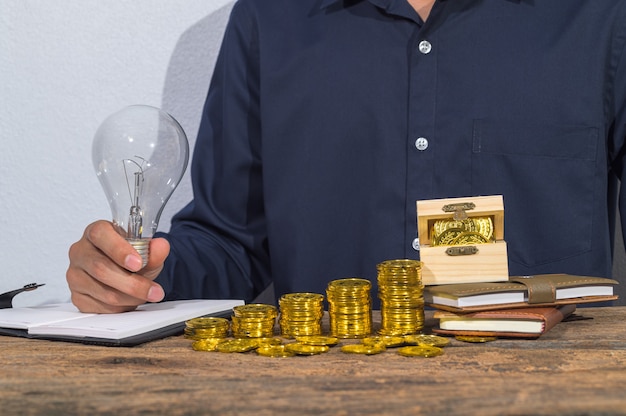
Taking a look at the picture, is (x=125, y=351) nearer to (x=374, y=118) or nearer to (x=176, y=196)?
(x=374, y=118)

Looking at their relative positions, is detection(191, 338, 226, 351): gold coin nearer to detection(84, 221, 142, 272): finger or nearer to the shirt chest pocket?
detection(84, 221, 142, 272): finger

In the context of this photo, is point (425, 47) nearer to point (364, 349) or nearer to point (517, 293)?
point (517, 293)

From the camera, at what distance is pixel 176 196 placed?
2014 millimetres

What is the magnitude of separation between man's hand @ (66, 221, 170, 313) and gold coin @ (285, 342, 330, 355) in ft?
1.10

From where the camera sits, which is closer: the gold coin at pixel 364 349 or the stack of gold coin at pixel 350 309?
the gold coin at pixel 364 349

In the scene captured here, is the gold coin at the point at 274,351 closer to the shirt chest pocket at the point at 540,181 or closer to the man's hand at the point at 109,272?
the man's hand at the point at 109,272

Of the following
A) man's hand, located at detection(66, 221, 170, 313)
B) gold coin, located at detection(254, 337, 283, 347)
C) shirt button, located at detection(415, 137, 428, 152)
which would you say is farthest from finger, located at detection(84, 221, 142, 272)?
shirt button, located at detection(415, 137, 428, 152)

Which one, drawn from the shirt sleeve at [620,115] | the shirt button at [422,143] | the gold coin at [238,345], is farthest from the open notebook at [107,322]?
the shirt sleeve at [620,115]

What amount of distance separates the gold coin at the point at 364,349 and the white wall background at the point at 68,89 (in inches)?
44.4

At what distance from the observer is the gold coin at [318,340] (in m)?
1.07

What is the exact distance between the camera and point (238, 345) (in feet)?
3.46

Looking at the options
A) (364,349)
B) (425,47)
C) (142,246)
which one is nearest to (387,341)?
(364,349)

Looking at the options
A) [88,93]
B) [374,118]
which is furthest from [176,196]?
[374,118]

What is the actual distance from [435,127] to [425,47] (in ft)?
0.57
